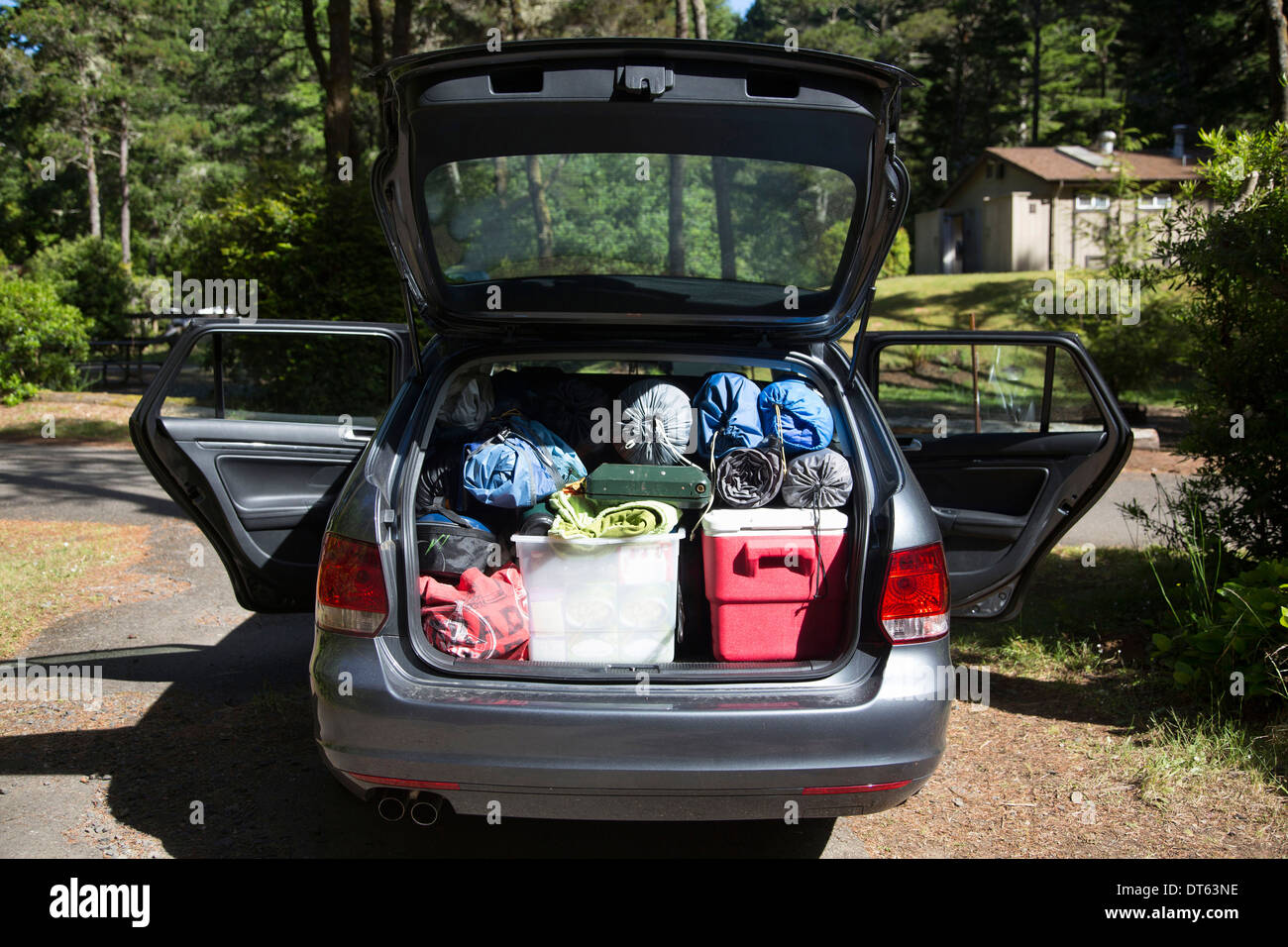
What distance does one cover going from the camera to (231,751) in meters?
4.02

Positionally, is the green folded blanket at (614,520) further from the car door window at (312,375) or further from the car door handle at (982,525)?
the car door window at (312,375)

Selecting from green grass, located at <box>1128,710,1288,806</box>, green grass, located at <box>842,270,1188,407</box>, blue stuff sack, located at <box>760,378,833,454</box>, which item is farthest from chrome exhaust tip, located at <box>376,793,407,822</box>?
green grass, located at <box>842,270,1188,407</box>

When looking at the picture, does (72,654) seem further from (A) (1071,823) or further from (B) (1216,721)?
(B) (1216,721)

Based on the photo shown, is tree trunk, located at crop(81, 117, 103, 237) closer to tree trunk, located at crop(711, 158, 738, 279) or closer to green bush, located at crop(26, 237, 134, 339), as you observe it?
green bush, located at crop(26, 237, 134, 339)

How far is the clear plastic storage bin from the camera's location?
3.25 metres

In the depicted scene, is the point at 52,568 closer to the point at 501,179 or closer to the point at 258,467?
the point at 258,467

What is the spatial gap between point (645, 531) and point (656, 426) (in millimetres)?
653

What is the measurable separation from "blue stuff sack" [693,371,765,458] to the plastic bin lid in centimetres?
54

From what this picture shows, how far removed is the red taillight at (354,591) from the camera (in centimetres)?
293

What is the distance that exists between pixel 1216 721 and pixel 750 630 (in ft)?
7.02

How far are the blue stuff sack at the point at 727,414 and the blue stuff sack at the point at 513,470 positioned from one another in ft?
1.72

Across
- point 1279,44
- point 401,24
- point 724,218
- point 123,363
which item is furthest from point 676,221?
point 123,363

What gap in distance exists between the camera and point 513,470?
3.64m

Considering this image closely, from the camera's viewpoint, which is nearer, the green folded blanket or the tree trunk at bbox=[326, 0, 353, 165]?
the green folded blanket
